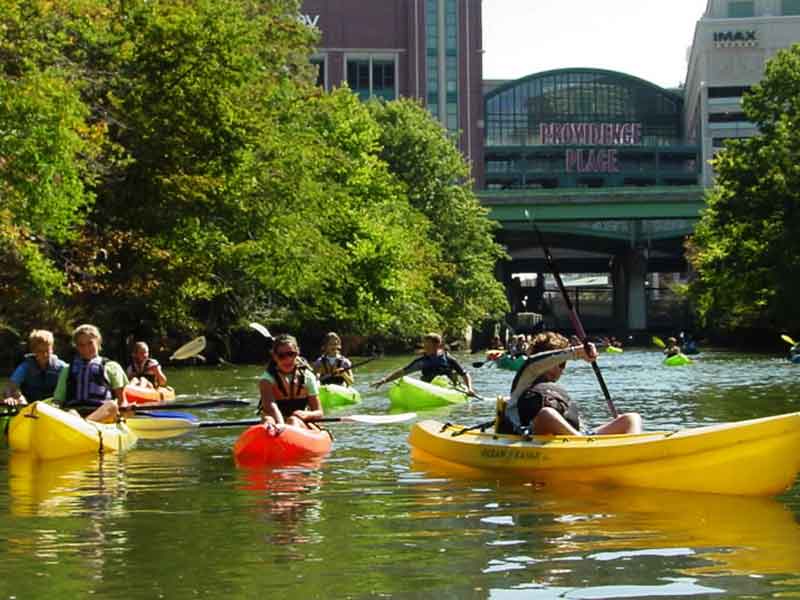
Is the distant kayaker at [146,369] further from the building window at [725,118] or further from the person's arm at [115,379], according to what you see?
the building window at [725,118]

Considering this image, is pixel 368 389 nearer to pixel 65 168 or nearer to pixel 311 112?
pixel 65 168

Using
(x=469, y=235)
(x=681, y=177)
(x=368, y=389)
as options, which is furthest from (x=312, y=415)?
(x=681, y=177)

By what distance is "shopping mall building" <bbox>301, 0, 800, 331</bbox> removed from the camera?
107 meters

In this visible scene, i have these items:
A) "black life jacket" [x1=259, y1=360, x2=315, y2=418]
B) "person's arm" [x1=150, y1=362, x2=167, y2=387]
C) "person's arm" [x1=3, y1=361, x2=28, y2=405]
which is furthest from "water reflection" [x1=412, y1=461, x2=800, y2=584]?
"person's arm" [x1=150, y1=362, x2=167, y2=387]

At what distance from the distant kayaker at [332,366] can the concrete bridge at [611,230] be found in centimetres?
5414

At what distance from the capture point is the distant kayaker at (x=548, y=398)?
1234 cm

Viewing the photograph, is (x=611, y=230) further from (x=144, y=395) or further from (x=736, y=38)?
(x=144, y=395)

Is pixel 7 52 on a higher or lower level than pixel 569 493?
higher

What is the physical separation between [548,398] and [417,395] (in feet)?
33.1

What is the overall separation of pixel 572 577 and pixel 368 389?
71.2 ft

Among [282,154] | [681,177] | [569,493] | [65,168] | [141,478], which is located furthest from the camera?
[681,177]

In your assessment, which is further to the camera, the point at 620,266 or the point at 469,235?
the point at 620,266

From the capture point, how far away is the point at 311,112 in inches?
1869

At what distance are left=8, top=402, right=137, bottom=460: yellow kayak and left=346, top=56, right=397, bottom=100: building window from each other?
10746 cm
